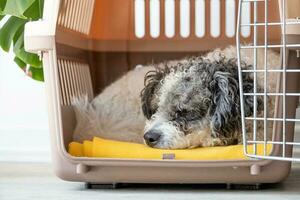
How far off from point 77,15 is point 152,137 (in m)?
0.63

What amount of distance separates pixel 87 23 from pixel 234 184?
1.00 m

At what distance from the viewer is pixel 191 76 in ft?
6.52

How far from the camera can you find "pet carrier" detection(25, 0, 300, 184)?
5.57ft

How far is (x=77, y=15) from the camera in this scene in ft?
7.61

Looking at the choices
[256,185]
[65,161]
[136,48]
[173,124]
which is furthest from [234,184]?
[136,48]

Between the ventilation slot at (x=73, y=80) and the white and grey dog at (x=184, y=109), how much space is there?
49mm

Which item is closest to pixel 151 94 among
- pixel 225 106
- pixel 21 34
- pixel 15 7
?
pixel 225 106

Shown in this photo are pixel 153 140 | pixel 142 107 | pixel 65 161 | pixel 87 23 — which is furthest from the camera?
pixel 87 23

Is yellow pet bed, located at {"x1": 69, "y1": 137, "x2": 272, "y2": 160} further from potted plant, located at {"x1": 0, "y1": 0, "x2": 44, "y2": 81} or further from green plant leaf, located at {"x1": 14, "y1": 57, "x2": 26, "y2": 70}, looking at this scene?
green plant leaf, located at {"x1": 14, "y1": 57, "x2": 26, "y2": 70}

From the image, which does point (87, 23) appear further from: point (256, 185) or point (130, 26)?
point (256, 185)

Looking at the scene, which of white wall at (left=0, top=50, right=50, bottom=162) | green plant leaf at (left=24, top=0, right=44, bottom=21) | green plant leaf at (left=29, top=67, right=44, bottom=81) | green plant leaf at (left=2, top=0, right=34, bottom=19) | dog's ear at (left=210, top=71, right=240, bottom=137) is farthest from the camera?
white wall at (left=0, top=50, right=50, bottom=162)

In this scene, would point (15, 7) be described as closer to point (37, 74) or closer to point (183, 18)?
point (37, 74)

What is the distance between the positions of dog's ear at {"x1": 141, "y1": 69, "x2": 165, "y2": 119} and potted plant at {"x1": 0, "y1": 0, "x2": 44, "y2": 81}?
480 millimetres

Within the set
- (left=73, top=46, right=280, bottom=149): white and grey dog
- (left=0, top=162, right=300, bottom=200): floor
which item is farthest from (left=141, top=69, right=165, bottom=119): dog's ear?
(left=0, top=162, right=300, bottom=200): floor
